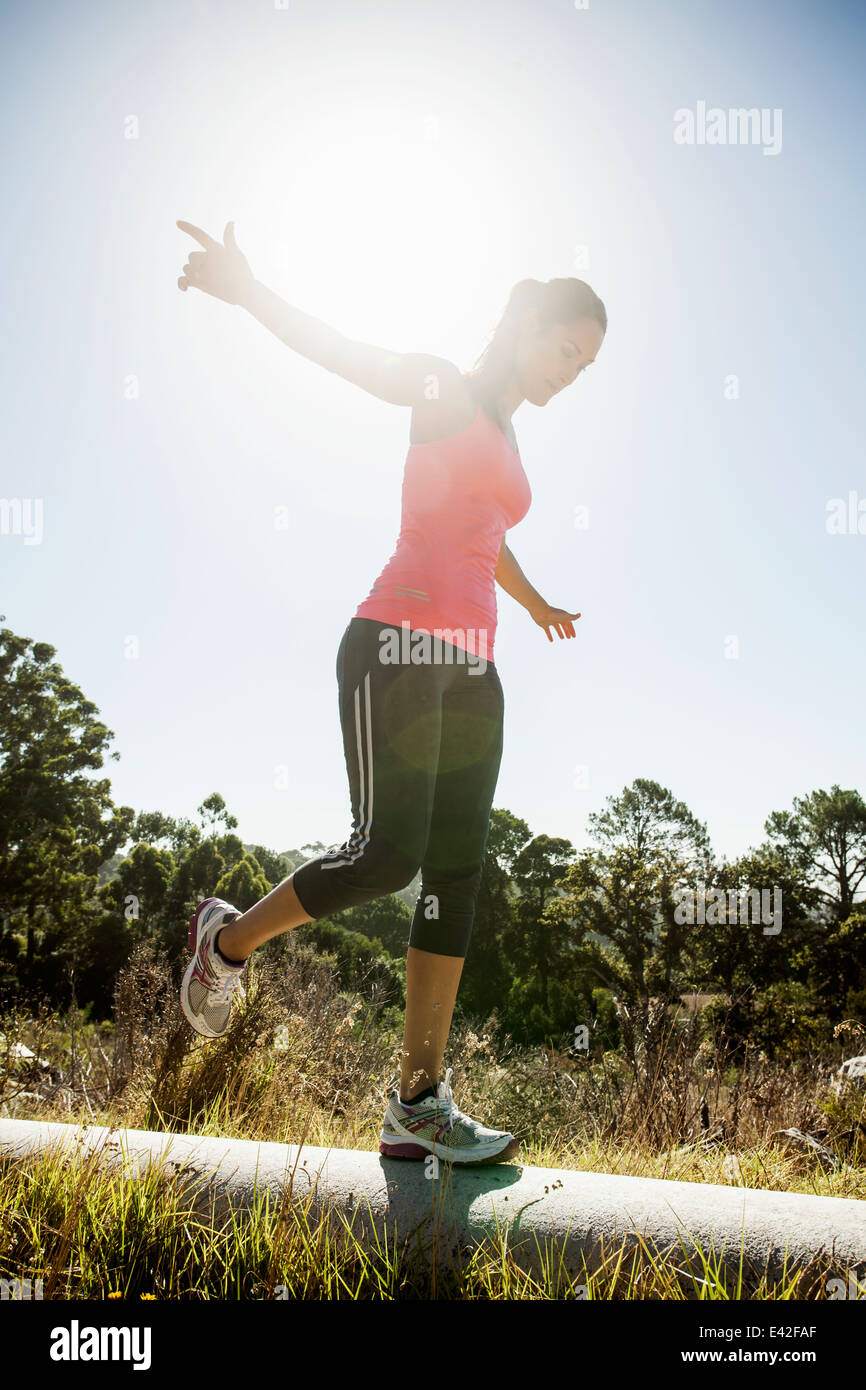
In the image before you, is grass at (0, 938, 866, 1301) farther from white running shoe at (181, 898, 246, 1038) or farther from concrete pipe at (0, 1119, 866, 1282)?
white running shoe at (181, 898, 246, 1038)

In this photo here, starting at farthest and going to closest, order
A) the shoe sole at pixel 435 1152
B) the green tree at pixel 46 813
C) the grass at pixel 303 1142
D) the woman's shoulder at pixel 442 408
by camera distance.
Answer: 1. the green tree at pixel 46 813
2. the woman's shoulder at pixel 442 408
3. the shoe sole at pixel 435 1152
4. the grass at pixel 303 1142

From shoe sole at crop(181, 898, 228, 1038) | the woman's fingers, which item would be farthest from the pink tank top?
shoe sole at crop(181, 898, 228, 1038)

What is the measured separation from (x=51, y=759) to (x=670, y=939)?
2444 centimetres

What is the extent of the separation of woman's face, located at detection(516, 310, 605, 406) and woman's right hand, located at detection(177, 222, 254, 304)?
919mm

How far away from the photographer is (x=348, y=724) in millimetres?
1936

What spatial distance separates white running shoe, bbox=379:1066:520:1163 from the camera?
179 centimetres

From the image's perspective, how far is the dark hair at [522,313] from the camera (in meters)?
2.29

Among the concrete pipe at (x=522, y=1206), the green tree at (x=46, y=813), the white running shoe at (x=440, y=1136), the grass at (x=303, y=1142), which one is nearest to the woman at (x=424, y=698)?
the white running shoe at (x=440, y=1136)

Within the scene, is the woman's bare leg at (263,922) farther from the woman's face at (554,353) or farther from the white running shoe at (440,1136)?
the woman's face at (554,353)

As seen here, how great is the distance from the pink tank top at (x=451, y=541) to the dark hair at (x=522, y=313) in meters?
0.20

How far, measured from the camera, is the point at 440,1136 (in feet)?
6.02

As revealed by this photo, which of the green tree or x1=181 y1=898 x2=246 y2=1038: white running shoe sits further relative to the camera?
the green tree
